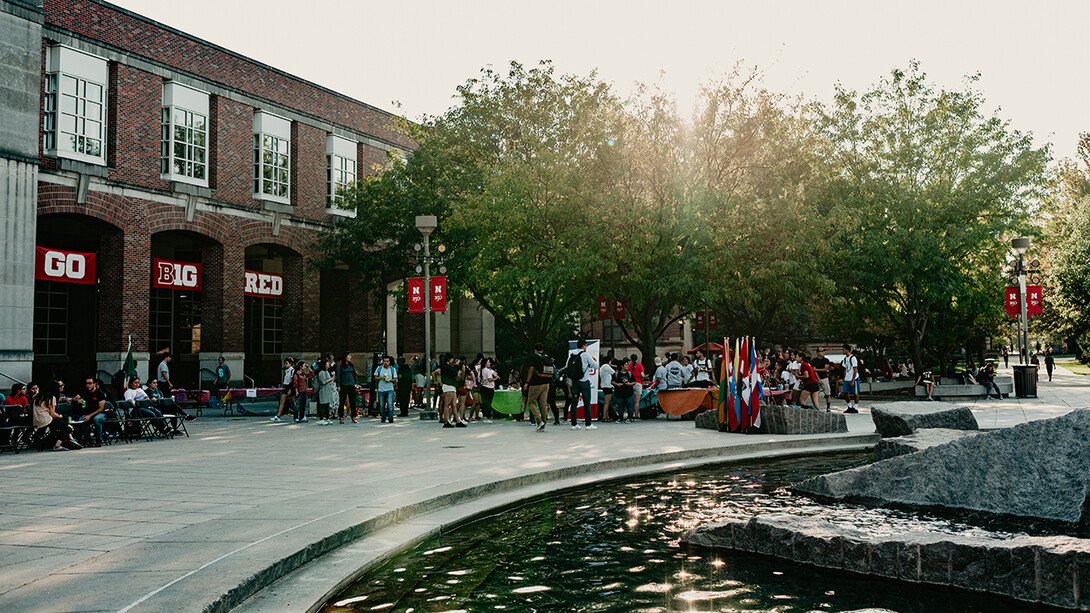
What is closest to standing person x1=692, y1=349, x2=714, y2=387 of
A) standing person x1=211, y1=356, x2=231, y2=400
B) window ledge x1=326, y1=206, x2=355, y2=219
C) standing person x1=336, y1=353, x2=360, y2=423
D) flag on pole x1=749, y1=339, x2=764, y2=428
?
flag on pole x1=749, y1=339, x2=764, y2=428

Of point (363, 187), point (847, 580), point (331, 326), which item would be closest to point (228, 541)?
point (847, 580)

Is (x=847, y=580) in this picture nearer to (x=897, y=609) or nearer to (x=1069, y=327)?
(x=897, y=609)

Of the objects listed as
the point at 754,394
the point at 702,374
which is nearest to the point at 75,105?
the point at 702,374

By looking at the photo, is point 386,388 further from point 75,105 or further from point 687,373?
point 75,105

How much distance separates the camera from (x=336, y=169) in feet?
116

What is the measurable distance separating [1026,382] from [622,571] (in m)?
27.0

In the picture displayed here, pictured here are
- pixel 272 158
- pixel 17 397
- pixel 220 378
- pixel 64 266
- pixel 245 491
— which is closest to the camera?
pixel 245 491

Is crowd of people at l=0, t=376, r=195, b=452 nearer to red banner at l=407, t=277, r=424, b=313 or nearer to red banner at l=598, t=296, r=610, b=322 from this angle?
red banner at l=407, t=277, r=424, b=313

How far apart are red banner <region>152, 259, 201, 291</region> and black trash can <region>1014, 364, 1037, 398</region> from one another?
95.0 ft

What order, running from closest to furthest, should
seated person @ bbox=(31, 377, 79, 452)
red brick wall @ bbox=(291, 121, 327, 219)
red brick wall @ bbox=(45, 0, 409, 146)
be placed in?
seated person @ bbox=(31, 377, 79, 452) → red brick wall @ bbox=(45, 0, 409, 146) → red brick wall @ bbox=(291, 121, 327, 219)

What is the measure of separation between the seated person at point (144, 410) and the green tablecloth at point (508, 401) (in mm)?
7533

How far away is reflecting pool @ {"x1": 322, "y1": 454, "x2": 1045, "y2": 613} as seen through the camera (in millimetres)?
5137

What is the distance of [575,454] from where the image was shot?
1250cm

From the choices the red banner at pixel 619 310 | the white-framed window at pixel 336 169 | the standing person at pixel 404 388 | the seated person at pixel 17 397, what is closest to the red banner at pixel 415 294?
the standing person at pixel 404 388
